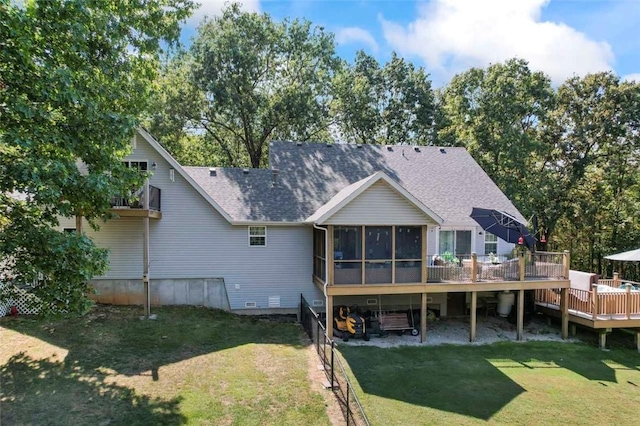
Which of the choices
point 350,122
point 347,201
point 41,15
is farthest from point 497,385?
point 350,122

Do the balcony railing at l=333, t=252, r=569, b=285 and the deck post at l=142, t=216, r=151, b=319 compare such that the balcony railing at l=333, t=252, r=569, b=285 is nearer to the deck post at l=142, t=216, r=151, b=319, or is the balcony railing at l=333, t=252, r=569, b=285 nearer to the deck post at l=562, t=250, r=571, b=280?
the deck post at l=562, t=250, r=571, b=280

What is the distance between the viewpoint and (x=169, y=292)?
14.6 metres

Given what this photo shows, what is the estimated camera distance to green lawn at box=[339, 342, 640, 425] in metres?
8.56

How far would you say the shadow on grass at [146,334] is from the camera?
33.2ft

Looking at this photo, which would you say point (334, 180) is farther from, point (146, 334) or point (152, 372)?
point (152, 372)

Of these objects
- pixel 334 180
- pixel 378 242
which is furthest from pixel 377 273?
pixel 334 180

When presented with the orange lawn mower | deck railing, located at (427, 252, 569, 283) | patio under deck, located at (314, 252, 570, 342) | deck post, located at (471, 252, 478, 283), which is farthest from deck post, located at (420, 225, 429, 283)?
the orange lawn mower

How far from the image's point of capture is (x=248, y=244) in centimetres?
1512

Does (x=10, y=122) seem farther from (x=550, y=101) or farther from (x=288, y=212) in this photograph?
(x=550, y=101)

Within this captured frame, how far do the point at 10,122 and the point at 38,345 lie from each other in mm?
6548

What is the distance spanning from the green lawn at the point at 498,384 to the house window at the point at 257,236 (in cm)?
531

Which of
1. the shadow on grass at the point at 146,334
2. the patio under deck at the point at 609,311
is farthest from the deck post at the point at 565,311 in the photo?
the shadow on grass at the point at 146,334

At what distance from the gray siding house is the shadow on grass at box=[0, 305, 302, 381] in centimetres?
113

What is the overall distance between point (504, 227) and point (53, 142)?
13.8 metres
